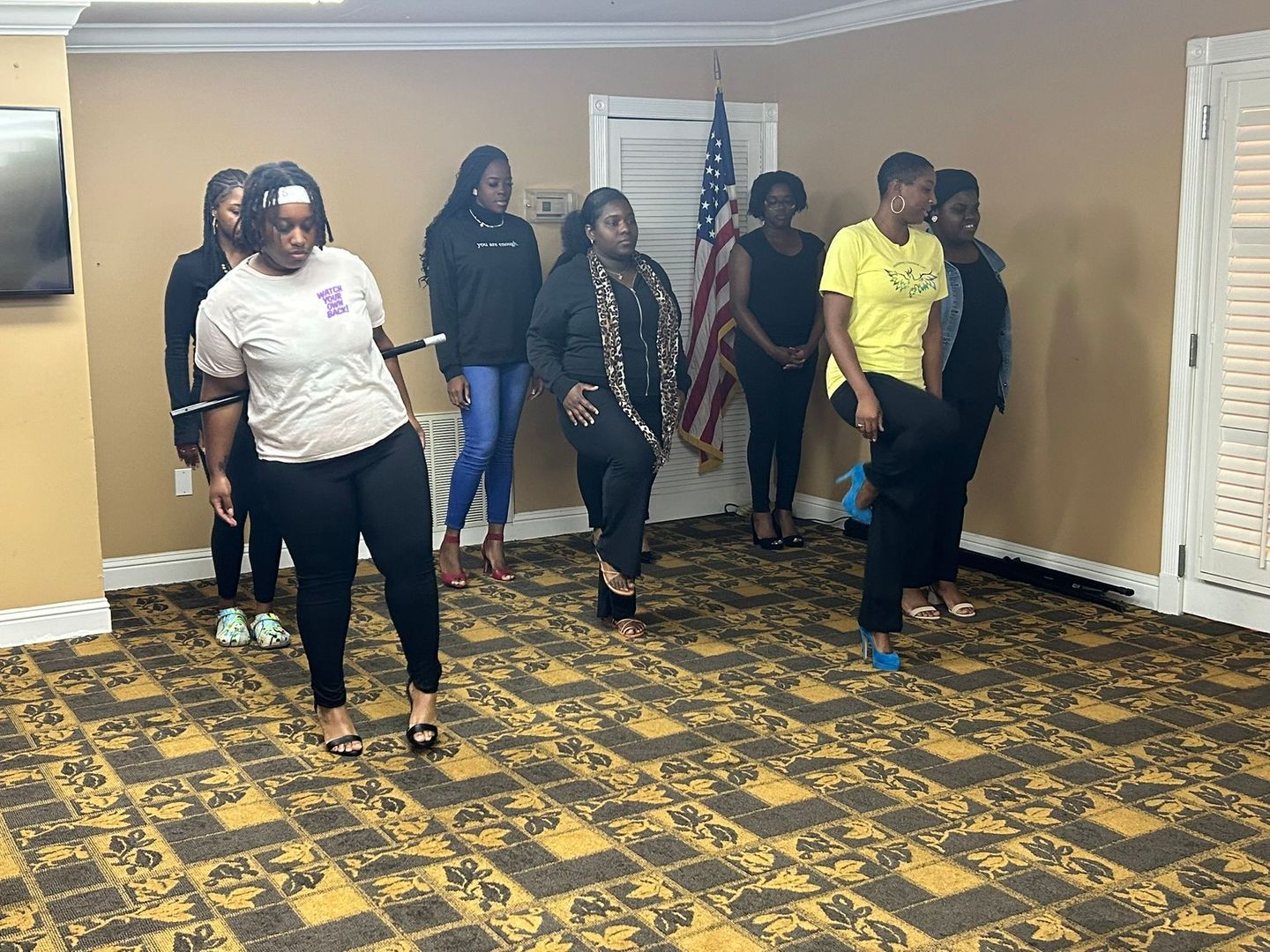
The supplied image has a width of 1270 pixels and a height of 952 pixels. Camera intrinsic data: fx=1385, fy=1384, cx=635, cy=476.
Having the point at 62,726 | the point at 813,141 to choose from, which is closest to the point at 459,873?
the point at 62,726

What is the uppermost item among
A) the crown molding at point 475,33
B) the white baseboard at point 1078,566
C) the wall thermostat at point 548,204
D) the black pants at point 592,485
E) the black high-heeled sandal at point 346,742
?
the crown molding at point 475,33

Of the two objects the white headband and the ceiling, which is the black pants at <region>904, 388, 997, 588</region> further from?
the white headband

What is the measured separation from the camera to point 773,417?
6.16 meters

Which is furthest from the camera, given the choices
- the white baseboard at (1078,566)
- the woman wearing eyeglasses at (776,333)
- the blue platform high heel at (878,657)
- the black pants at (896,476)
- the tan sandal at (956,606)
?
the woman wearing eyeglasses at (776,333)

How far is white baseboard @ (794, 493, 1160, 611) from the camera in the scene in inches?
198

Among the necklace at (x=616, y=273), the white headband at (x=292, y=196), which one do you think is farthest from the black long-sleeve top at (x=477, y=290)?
the white headband at (x=292, y=196)

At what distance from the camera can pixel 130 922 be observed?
2771 millimetres

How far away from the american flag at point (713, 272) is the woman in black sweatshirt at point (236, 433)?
236 centimetres

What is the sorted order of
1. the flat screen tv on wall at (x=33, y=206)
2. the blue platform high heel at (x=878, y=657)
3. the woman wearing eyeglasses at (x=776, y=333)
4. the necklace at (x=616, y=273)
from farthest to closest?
the woman wearing eyeglasses at (x=776, y=333), the necklace at (x=616, y=273), the flat screen tv on wall at (x=33, y=206), the blue platform high heel at (x=878, y=657)

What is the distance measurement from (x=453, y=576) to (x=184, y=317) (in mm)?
1500

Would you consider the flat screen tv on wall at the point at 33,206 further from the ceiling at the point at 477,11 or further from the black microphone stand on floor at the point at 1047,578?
the black microphone stand on floor at the point at 1047,578

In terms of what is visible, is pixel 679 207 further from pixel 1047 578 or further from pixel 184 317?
pixel 184 317

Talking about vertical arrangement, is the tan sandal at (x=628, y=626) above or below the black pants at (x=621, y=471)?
below

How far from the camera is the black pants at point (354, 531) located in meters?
3.44
